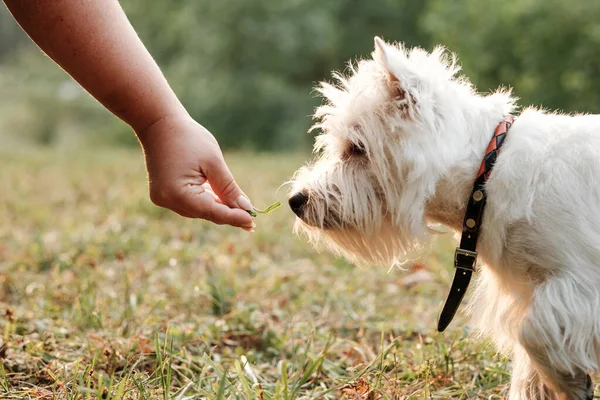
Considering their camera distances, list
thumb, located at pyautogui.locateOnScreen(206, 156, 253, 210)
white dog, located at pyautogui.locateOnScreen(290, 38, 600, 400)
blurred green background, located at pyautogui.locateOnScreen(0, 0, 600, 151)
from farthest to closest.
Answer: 1. blurred green background, located at pyautogui.locateOnScreen(0, 0, 600, 151)
2. thumb, located at pyautogui.locateOnScreen(206, 156, 253, 210)
3. white dog, located at pyautogui.locateOnScreen(290, 38, 600, 400)

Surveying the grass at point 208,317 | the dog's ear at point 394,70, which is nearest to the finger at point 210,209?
the grass at point 208,317

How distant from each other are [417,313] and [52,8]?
8.24 feet

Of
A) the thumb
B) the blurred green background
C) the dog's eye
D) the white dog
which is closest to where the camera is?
the white dog

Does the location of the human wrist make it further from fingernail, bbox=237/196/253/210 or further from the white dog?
the white dog

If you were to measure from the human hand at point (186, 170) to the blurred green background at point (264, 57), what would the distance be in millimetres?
11654

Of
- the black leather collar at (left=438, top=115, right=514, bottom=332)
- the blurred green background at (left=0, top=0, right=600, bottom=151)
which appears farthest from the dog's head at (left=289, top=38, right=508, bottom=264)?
the blurred green background at (left=0, top=0, right=600, bottom=151)

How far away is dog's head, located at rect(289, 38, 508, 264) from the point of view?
2400mm

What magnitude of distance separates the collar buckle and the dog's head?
0.63 ft

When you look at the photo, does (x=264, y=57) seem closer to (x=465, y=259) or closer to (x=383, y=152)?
(x=383, y=152)

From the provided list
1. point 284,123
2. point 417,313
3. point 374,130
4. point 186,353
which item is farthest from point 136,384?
point 284,123

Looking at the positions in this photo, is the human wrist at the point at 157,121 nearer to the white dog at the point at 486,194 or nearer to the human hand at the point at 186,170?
the human hand at the point at 186,170

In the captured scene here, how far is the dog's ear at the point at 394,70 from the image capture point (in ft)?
7.91

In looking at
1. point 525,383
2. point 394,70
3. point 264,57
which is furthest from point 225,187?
point 264,57

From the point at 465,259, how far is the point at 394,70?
2.32 feet
